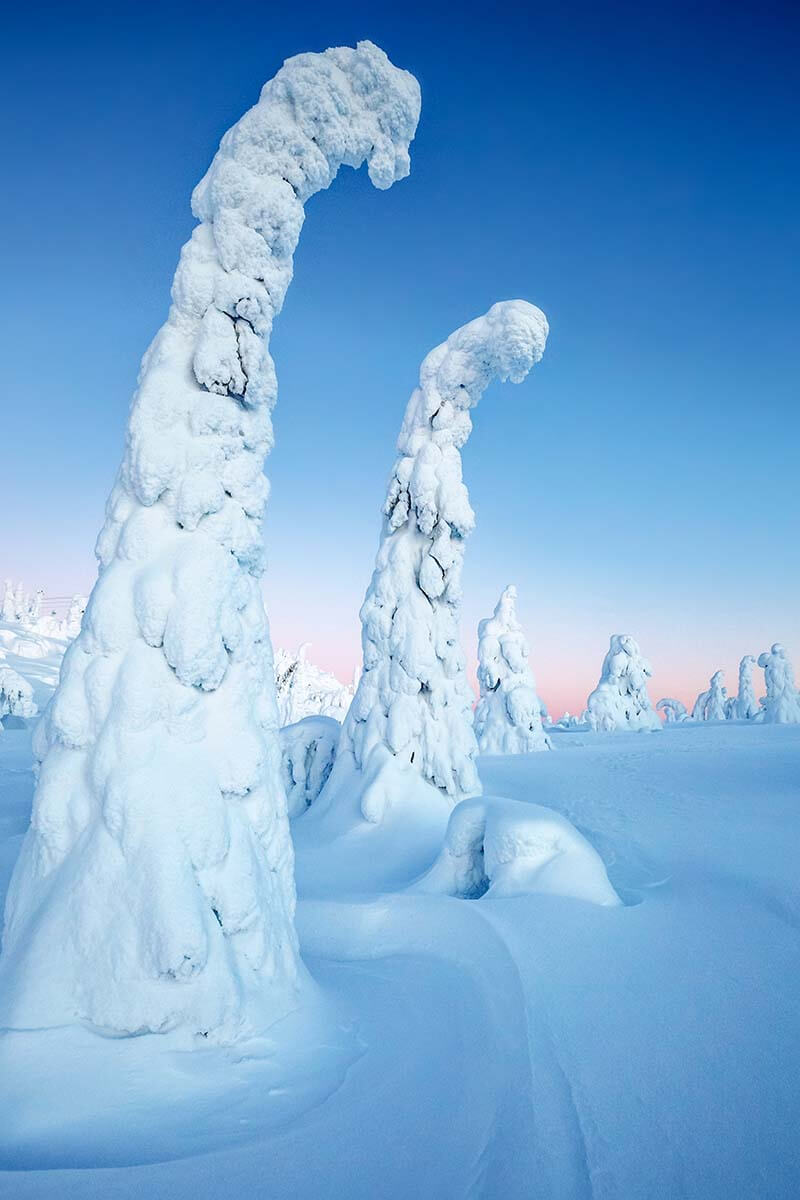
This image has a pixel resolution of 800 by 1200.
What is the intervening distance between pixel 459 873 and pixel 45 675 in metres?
53.5

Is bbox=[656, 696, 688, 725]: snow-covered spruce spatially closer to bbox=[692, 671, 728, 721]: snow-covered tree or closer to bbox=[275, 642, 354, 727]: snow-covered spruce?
bbox=[692, 671, 728, 721]: snow-covered tree

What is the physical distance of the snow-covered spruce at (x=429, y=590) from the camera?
10.3 meters

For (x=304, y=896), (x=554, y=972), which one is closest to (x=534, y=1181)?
(x=554, y=972)

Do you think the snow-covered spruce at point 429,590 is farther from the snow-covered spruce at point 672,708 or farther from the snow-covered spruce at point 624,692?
the snow-covered spruce at point 672,708

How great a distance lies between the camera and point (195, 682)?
3922mm

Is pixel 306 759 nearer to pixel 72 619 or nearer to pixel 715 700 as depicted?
pixel 715 700

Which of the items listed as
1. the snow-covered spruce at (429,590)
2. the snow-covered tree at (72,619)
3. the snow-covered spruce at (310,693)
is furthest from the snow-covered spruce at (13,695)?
the snow-covered tree at (72,619)

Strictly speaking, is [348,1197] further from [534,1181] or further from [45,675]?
[45,675]

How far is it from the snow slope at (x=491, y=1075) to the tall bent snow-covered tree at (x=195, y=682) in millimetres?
372

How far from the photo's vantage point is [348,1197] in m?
2.48

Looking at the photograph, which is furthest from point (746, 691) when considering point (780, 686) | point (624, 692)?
point (624, 692)

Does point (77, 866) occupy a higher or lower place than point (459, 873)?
higher

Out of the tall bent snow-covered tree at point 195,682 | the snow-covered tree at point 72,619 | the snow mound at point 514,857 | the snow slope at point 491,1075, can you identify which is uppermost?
the snow-covered tree at point 72,619

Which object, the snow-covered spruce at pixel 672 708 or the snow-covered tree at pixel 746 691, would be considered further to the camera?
the snow-covered spruce at pixel 672 708
